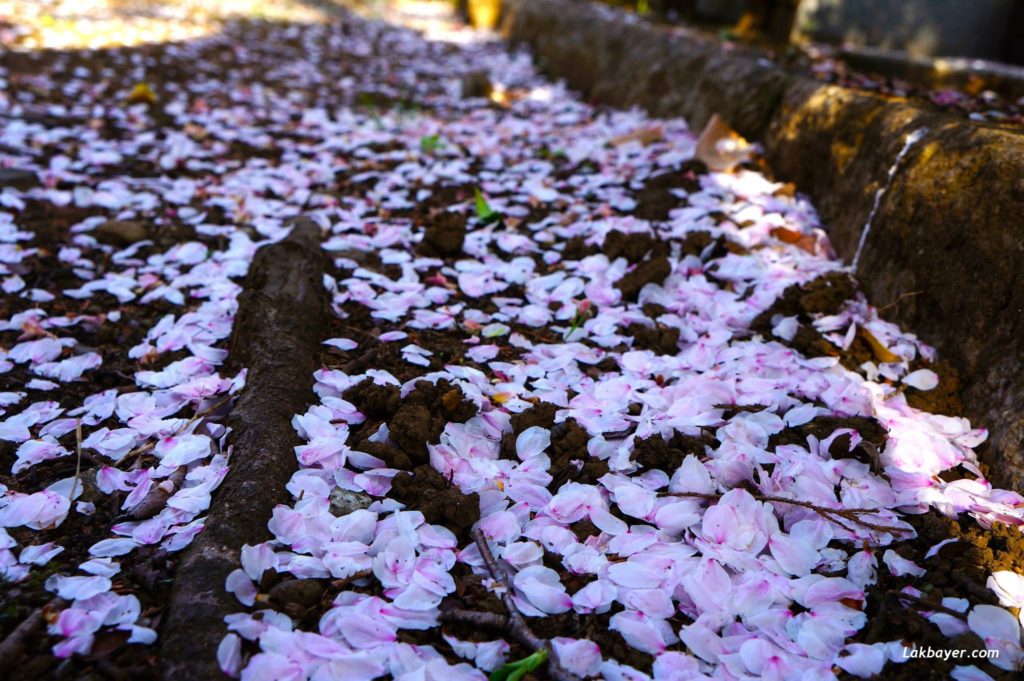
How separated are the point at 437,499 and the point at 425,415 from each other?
0.22 metres

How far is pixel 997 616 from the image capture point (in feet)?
3.69

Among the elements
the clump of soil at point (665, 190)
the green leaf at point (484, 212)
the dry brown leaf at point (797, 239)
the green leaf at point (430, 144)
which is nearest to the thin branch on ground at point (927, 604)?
the dry brown leaf at point (797, 239)

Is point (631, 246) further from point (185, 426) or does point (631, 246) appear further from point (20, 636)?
point (20, 636)

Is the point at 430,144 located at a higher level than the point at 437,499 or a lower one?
higher

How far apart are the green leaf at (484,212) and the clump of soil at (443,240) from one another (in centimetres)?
17

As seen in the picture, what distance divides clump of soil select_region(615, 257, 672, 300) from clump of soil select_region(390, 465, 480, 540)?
953 mm

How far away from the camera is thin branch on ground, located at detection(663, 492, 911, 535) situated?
4.29 ft

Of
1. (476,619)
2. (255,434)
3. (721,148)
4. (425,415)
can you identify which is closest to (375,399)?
(425,415)

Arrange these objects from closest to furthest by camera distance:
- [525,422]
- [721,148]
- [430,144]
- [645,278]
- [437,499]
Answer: [437,499]
[525,422]
[645,278]
[721,148]
[430,144]

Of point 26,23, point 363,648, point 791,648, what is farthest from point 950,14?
point 26,23

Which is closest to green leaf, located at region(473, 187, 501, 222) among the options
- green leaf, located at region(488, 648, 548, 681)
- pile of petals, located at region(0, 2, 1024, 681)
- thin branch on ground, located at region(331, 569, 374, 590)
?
→ pile of petals, located at region(0, 2, 1024, 681)

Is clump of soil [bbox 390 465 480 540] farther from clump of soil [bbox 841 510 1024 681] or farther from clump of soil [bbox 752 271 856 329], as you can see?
clump of soil [bbox 752 271 856 329]

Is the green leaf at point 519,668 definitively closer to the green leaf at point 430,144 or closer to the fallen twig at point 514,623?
the fallen twig at point 514,623

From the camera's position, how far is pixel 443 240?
92.5 inches
